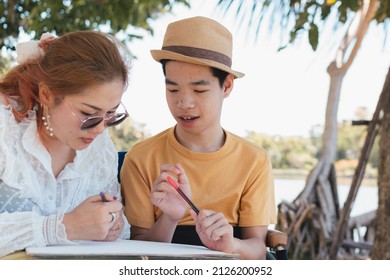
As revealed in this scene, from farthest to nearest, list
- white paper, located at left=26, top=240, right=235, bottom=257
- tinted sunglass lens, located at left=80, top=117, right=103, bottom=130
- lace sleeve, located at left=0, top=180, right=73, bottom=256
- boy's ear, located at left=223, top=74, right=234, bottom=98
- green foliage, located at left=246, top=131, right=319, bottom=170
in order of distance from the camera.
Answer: green foliage, located at left=246, top=131, right=319, bottom=170 < boy's ear, located at left=223, top=74, right=234, bottom=98 < tinted sunglass lens, located at left=80, top=117, right=103, bottom=130 < lace sleeve, located at left=0, top=180, right=73, bottom=256 < white paper, located at left=26, top=240, right=235, bottom=257

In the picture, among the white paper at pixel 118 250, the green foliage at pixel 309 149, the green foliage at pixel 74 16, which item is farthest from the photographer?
the green foliage at pixel 309 149

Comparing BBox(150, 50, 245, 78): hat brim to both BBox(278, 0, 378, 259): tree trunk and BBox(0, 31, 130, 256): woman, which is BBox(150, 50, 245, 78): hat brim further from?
BBox(278, 0, 378, 259): tree trunk

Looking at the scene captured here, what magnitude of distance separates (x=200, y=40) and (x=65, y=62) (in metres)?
0.44

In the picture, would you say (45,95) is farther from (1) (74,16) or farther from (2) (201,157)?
(1) (74,16)

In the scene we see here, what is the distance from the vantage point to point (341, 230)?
483cm

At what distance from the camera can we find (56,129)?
1833 millimetres

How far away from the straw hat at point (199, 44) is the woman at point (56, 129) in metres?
0.19

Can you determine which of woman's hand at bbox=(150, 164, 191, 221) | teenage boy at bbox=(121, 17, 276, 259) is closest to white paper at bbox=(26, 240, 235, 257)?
woman's hand at bbox=(150, 164, 191, 221)

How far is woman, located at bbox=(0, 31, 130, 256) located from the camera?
66.0 inches

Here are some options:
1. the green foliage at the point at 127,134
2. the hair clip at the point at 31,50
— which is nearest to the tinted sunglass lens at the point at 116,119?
the hair clip at the point at 31,50

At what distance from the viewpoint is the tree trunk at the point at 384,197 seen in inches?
128

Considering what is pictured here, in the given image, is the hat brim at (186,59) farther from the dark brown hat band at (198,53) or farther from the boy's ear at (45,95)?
the boy's ear at (45,95)

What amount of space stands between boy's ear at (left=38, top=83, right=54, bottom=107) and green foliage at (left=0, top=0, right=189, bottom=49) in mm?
2487

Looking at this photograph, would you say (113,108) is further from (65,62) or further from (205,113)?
(205,113)
